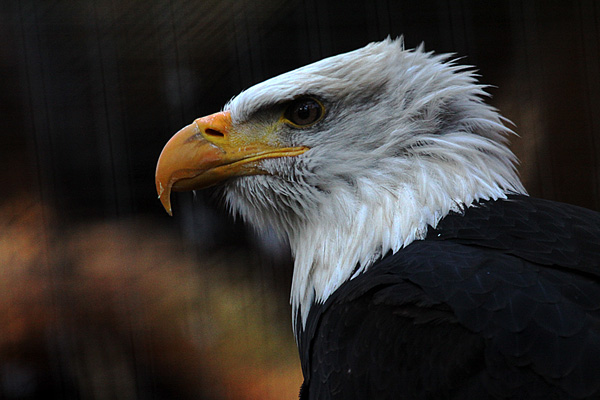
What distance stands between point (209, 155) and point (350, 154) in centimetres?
33

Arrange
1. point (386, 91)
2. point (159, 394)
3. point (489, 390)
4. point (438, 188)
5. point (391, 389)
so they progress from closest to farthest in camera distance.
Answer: point (489, 390)
point (391, 389)
point (438, 188)
point (386, 91)
point (159, 394)

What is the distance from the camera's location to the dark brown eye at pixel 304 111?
1.46m

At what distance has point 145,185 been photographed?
126 inches

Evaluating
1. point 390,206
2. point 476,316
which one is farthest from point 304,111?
point 476,316

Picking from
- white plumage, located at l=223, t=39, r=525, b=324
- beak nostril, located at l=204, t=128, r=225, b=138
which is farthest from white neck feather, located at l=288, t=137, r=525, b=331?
beak nostril, located at l=204, t=128, r=225, b=138

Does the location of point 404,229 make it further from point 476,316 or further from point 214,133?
point 214,133

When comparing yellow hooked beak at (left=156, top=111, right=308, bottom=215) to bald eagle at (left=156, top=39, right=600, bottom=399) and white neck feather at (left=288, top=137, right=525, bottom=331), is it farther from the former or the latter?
white neck feather at (left=288, top=137, right=525, bottom=331)

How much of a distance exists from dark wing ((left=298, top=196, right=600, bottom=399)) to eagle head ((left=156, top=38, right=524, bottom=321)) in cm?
10

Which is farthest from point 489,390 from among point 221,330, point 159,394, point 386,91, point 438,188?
point 159,394

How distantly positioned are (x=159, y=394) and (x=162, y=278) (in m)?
0.60

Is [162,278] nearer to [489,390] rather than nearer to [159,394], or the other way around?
[159,394]

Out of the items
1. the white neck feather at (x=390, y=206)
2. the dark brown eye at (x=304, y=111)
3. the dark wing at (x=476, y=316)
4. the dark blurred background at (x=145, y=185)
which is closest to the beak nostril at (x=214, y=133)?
the dark brown eye at (x=304, y=111)

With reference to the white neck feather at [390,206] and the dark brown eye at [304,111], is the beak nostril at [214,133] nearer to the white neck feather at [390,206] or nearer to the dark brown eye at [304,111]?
the dark brown eye at [304,111]

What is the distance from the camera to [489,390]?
94 cm
